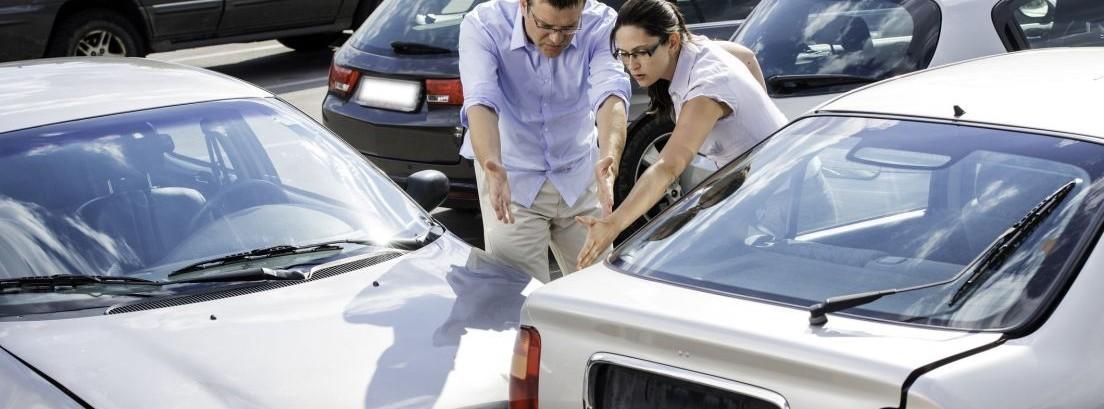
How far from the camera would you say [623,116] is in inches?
192

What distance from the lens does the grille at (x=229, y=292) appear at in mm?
4055

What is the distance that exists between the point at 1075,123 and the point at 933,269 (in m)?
0.54

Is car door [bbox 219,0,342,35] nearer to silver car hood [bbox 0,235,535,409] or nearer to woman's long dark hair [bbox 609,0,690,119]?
woman's long dark hair [bbox 609,0,690,119]

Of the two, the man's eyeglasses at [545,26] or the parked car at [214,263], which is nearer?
the parked car at [214,263]

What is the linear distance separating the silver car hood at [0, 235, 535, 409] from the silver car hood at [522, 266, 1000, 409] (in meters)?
0.45

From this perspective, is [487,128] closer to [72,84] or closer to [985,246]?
[72,84]

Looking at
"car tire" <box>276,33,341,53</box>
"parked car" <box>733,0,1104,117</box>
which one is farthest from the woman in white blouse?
"car tire" <box>276,33,341,53</box>

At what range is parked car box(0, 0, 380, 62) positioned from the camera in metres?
12.5

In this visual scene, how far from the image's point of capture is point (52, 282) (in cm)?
411

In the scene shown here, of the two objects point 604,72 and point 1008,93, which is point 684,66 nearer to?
point 604,72

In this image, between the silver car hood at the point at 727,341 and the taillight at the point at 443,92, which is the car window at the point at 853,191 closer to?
the silver car hood at the point at 727,341

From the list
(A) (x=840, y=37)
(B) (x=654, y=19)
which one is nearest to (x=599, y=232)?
(B) (x=654, y=19)

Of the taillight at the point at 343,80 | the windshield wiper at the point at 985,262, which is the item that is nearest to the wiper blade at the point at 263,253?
the windshield wiper at the point at 985,262

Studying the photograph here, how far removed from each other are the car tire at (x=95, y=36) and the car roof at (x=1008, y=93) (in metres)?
10.1
